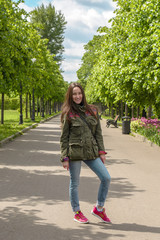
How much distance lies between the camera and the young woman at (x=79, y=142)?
476 centimetres

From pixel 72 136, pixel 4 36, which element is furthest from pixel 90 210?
pixel 4 36

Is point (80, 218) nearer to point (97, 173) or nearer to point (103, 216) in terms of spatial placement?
point (103, 216)

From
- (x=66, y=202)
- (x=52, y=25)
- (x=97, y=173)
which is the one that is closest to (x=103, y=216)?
(x=97, y=173)

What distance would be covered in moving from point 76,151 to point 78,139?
0.16 m

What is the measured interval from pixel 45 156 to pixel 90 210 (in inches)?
257

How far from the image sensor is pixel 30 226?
189 inches

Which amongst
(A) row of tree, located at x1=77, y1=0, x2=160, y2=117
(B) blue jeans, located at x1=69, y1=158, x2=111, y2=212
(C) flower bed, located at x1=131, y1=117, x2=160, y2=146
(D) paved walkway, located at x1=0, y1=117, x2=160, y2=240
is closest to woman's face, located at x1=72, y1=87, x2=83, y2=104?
(B) blue jeans, located at x1=69, y1=158, x2=111, y2=212

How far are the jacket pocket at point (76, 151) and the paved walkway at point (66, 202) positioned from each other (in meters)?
0.91

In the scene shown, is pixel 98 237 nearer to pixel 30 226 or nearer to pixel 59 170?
pixel 30 226

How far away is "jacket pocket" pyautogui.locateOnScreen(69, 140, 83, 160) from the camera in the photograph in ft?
15.5

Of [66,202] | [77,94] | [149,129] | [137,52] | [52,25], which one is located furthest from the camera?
[52,25]

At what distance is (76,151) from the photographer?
4.73 meters

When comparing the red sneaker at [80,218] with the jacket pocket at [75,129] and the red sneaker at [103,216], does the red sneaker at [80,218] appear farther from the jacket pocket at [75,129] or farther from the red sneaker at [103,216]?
the jacket pocket at [75,129]

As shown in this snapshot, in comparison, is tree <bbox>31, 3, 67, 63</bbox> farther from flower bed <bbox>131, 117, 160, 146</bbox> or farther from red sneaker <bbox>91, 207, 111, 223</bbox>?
red sneaker <bbox>91, 207, 111, 223</bbox>
